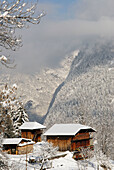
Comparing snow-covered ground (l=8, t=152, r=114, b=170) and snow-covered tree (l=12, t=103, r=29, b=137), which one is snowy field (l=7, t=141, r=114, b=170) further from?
snow-covered tree (l=12, t=103, r=29, b=137)

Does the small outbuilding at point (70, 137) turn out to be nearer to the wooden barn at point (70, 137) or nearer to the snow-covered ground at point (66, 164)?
the wooden barn at point (70, 137)

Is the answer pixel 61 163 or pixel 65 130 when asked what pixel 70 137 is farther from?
pixel 61 163

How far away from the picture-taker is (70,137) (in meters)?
43.1

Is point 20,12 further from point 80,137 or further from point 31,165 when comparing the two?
point 80,137

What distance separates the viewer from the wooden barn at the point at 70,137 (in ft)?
141

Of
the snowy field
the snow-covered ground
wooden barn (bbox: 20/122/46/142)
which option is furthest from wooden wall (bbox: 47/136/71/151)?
wooden barn (bbox: 20/122/46/142)

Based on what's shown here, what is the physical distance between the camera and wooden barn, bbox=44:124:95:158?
42.8 metres

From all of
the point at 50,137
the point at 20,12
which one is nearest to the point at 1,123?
the point at 20,12

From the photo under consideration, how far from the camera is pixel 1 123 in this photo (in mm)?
6336

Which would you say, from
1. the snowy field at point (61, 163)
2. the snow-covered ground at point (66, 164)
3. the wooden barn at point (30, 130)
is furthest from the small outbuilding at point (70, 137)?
the wooden barn at point (30, 130)

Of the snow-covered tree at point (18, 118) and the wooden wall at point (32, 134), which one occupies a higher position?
the snow-covered tree at point (18, 118)

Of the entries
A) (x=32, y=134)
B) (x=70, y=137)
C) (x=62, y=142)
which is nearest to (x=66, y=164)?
(x=62, y=142)

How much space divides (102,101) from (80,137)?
14765 centimetres

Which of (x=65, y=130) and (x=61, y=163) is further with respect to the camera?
(x=65, y=130)
